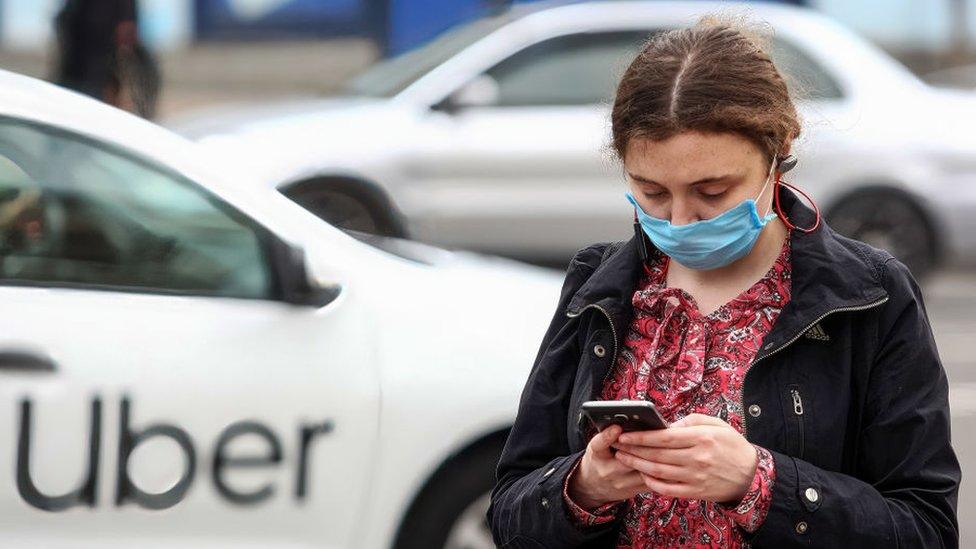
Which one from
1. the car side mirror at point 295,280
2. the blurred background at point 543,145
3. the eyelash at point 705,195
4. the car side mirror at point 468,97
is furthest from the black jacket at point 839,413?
the car side mirror at point 468,97

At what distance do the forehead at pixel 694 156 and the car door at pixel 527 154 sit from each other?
7925mm

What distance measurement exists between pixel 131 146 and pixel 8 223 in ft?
1.09

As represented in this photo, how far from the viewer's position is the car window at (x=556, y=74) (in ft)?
33.8

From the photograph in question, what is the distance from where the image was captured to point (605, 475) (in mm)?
2137

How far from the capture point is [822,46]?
412 inches

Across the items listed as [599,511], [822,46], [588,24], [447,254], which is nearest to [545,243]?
[588,24]

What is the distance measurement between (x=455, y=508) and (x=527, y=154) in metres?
6.11

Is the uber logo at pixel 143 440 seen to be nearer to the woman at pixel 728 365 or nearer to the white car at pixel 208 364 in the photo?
the white car at pixel 208 364

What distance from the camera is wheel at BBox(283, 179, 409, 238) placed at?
32.4 feet

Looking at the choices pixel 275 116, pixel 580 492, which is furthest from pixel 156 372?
pixel 275 116

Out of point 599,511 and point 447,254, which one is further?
point 447,254

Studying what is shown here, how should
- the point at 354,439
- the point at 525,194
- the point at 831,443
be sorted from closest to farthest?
the point at 831,443 < the point at 354,439 < the point at 525,194

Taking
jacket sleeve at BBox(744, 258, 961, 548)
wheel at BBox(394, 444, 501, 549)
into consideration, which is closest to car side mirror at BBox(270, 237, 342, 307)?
wheel at BBox(394, 444, 501, 549)

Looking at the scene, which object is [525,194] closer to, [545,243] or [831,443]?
[545,243]
